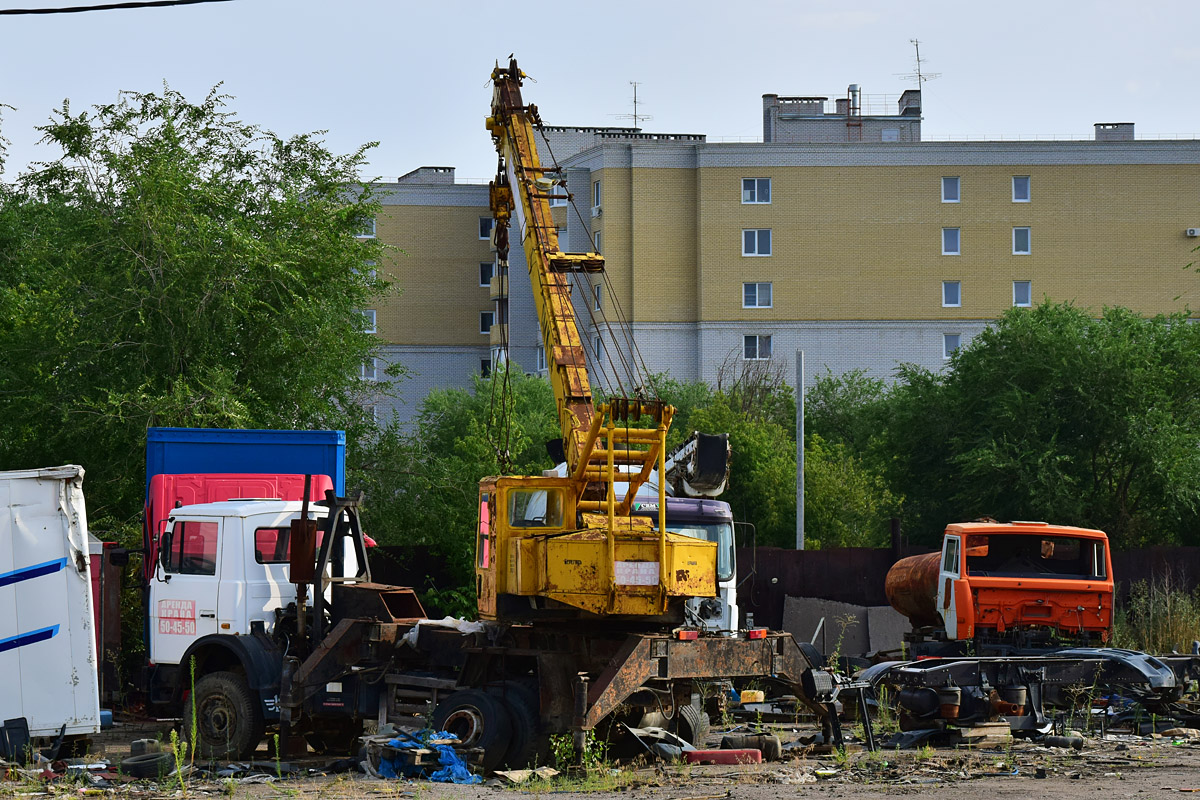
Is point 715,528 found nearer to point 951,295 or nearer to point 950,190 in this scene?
point 951,295

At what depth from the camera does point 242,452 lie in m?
18.7

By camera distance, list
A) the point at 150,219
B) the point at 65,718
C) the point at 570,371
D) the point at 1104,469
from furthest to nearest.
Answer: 1. the point at 1104,469
2. the point at 150,219
3. the point at 570,371
4. the point at 65,718

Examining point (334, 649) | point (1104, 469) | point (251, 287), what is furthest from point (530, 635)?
point (1104, 469)

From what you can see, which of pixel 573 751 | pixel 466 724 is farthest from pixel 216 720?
pixel 573 751

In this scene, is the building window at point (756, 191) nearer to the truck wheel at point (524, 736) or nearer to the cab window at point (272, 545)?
the cab window at point (272, 545)

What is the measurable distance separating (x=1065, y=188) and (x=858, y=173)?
9016mm

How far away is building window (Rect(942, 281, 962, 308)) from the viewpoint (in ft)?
210

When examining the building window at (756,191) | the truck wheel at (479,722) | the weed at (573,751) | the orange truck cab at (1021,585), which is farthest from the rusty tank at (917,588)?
the building window at (756,191)

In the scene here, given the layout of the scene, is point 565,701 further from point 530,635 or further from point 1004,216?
point 1004,216

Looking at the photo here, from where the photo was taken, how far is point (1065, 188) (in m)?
63.2

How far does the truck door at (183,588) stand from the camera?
1473 cm

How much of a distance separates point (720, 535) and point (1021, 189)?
48648mm

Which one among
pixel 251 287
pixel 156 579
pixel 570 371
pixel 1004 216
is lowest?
pixel 156 579

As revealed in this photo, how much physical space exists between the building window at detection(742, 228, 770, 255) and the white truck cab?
163ft
